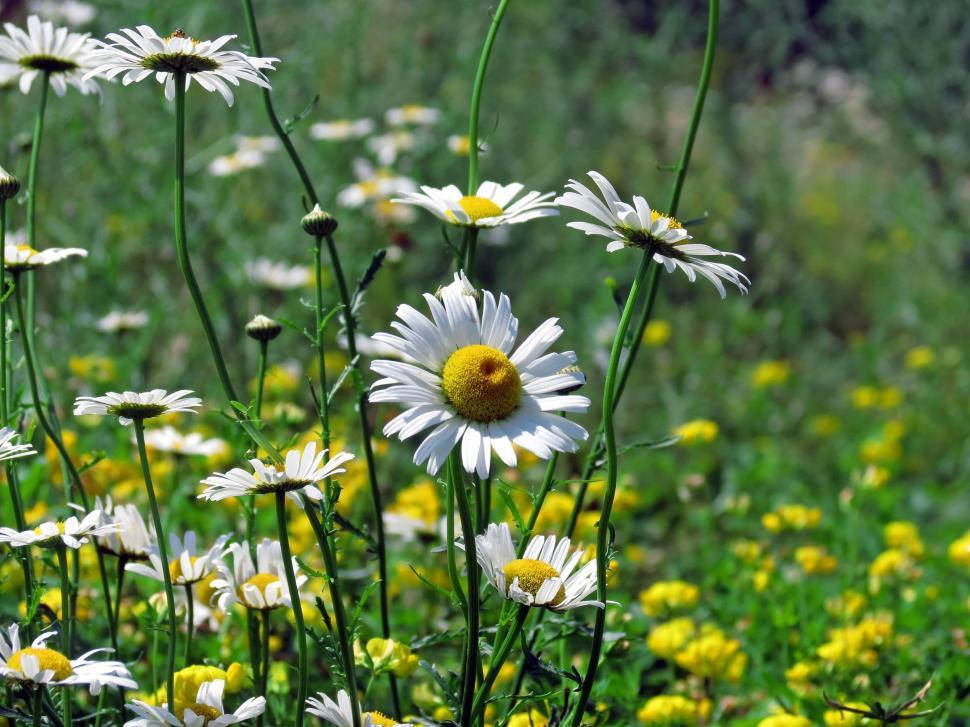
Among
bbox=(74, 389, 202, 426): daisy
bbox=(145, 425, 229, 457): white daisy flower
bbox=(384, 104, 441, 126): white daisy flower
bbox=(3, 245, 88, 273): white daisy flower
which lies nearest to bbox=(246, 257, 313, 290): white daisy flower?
bbox=(384, 104, 441, 126): white daisy flower

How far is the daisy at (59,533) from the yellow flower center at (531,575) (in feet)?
1.64

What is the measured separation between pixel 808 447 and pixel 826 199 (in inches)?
123

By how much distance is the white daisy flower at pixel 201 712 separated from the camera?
1.26m

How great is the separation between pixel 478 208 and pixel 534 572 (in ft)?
1.67

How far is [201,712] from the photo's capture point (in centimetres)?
136

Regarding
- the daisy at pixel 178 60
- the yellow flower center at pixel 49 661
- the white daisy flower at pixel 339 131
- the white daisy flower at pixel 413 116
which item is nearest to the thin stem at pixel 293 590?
the yellow flower center at pixel 49 661

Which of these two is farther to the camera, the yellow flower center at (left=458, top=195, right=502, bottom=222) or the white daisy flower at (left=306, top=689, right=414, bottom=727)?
the yellow flower center at (left=458, top=195, right=502, bottom=222)

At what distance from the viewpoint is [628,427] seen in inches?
172

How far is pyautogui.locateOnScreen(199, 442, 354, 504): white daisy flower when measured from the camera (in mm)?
1239

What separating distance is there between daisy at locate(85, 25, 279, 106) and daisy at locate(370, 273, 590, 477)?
386 mm

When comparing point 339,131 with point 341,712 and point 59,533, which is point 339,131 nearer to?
point 59,533

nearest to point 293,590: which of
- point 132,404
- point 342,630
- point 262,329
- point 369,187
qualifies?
point 342,630

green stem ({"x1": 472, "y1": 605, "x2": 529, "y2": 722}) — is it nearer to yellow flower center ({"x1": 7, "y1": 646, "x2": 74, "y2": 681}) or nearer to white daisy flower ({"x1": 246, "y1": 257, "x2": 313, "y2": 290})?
yellow flower center ({"x1": 7, "y1": 646, "x2": 74, "y2": 681})

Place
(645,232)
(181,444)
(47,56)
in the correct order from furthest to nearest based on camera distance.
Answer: (181,444)
(47,56)
(645,232)
